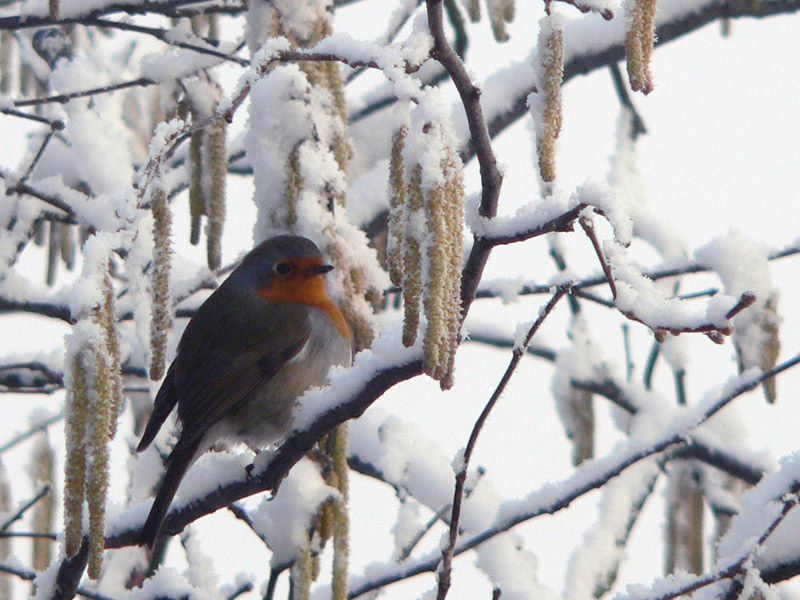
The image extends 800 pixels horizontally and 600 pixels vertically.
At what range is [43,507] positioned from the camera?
3.27 m

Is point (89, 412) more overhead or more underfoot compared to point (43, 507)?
more underfoot

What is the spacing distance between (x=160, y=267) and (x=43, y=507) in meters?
1.90

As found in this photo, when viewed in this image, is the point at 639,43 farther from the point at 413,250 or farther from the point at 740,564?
the point at 740,564

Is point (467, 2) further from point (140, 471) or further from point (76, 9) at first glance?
point (140, 471)

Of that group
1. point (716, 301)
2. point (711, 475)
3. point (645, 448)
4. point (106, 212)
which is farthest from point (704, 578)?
point (711, 475)

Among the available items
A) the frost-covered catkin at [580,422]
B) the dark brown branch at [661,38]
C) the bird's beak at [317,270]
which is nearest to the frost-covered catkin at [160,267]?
the bird's beak at [317,270]

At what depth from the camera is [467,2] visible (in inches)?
122


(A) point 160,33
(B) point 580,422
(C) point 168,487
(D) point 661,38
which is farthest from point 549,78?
(D) point 661,38

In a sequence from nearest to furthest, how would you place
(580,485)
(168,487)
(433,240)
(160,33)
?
(433,240) < (580,485) < (168,487) < (160,33)

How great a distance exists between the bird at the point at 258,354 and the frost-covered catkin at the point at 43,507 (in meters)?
0.49

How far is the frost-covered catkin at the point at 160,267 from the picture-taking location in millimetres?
1639

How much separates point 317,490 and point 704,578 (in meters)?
0.96

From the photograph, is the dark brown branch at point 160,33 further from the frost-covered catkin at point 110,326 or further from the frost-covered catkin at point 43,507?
the frost-covered catkin at point 110,326

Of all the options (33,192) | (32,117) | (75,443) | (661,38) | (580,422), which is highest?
(661,38)
